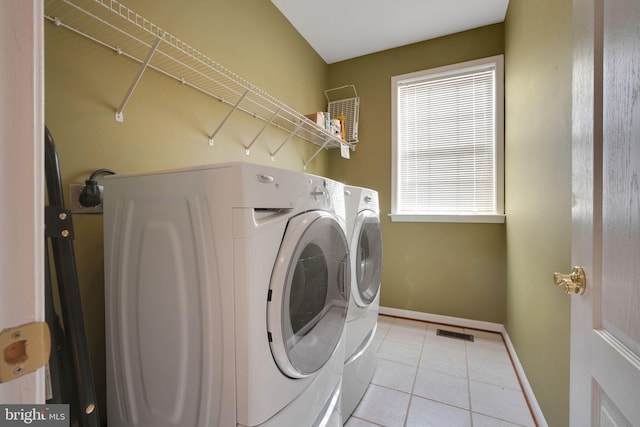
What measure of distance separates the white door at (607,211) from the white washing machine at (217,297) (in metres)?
0.71

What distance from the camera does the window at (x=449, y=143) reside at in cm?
238

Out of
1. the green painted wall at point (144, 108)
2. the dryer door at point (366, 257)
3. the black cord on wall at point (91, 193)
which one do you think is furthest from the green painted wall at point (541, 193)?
the black cord on wall at point (91, 193)

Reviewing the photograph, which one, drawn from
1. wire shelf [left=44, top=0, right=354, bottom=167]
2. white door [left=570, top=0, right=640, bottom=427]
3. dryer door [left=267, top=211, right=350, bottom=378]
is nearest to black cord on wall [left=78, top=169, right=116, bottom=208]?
wire shelf [left=44, top=0, right=354, bottom=167]

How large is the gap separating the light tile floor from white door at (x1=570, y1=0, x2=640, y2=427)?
0.93 metres

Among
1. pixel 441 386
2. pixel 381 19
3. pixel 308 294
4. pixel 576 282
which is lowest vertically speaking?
pixel 441 386

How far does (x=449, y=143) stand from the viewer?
255 centimetres

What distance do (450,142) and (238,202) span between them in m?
2.44

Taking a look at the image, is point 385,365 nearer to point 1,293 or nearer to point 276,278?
point 276,278

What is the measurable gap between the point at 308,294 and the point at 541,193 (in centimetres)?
132

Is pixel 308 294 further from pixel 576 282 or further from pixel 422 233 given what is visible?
pixel 422 233

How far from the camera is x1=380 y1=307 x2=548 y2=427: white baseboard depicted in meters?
1.44

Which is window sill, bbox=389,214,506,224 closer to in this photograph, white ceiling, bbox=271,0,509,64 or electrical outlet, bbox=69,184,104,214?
white ceiling, bbox=271,0,509,64

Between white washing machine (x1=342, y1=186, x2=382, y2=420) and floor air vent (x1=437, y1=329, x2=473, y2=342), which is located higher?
white washing machine (x1=342, y1=186, x2=382, y2=420)

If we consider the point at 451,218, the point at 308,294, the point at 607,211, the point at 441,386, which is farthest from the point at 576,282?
the point at 451,218
